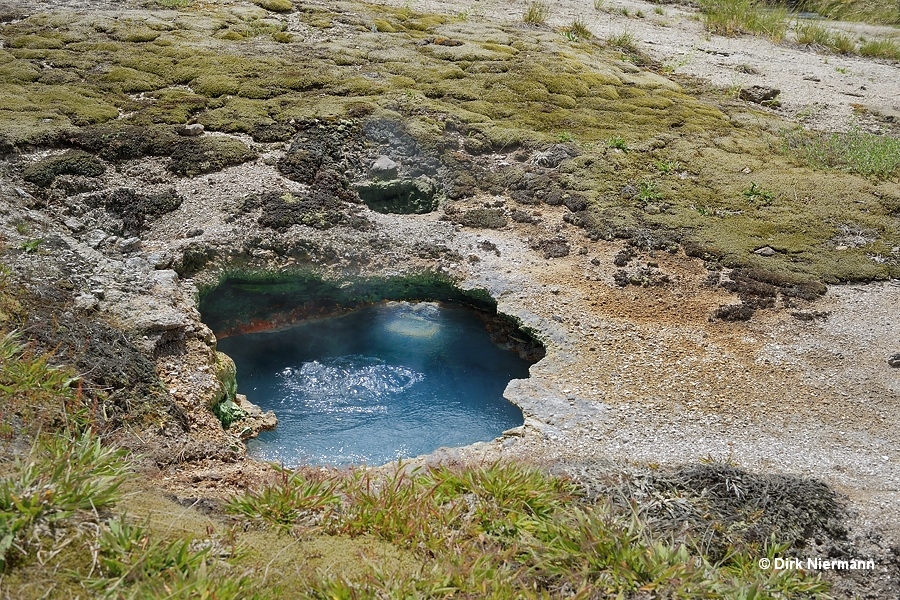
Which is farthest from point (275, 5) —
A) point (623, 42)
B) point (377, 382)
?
point (377, 382)

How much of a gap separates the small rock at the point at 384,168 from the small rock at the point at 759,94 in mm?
14341

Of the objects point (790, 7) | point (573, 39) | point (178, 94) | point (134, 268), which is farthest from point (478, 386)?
point (790, 7)

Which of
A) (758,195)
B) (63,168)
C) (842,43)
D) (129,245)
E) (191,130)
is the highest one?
(842,43)

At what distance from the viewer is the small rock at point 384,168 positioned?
1786cm

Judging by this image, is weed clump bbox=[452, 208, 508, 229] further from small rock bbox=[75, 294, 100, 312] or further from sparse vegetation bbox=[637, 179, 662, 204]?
small rock bbox=[75, 294, 100, 312]

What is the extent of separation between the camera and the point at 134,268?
13109 millimetres

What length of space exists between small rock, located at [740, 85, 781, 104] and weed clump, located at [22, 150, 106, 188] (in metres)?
20.8

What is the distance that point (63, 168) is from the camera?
53.4 feet

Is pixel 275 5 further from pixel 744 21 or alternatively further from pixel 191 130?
pixel 744 21

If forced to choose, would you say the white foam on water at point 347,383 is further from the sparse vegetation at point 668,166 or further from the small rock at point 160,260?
the sparse vegetation at point 668,166

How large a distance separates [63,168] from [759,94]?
21.9m

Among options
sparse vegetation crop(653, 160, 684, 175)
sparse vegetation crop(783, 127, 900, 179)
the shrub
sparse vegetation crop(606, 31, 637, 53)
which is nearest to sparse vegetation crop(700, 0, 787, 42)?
sparse vegetation crop(606, 31, 637, 53)

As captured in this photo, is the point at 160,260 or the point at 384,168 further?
the point at 384,168

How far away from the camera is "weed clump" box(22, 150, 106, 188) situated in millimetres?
15828
